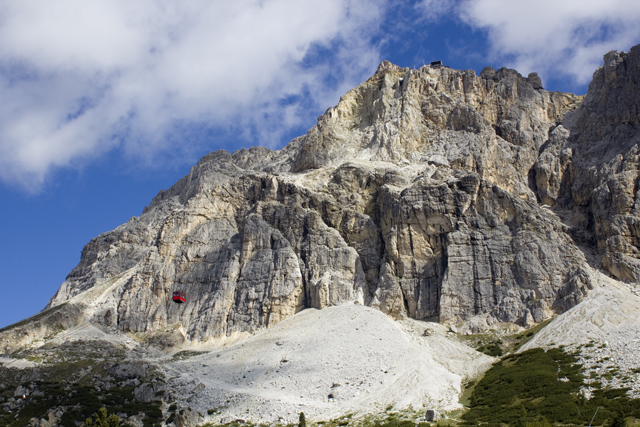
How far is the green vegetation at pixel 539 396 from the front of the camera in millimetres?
59625

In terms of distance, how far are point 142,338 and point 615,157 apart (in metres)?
99.8

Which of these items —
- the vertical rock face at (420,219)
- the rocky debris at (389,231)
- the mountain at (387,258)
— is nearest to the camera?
the mountain at (387,258)

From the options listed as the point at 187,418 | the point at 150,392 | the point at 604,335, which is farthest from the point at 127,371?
the point at 604,335

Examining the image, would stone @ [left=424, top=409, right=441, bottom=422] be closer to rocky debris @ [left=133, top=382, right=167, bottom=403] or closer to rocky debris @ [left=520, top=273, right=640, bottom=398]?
rocky debris @ [left=520, top=273, right=640, bottom=398]

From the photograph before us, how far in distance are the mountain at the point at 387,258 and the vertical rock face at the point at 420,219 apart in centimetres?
38

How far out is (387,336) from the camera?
302 ft

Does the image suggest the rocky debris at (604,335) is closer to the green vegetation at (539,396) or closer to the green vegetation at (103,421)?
the green vegetation at (539,396)

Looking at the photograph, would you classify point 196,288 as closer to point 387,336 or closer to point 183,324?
point 183,324

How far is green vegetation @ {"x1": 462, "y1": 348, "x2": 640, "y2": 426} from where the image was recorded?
2347 inches

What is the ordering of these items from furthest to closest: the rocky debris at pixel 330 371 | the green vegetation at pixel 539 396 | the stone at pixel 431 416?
the rocky debris at pixel 330 371 → the stone at pixel 431 416 → the green vegetation at pixel 539 396

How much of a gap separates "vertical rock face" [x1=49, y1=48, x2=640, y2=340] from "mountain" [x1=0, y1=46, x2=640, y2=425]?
0.38 m

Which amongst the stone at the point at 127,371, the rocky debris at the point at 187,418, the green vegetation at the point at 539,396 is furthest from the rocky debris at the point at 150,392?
the green vegetation at the point at 539,396

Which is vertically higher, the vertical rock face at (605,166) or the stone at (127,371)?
the vertical rock face at (605,166)

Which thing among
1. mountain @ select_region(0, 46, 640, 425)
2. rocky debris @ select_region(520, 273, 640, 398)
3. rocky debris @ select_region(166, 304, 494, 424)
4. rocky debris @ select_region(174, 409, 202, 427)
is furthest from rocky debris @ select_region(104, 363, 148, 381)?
Answer: rocky debris @ select_region(520, 273, 640, 398)
